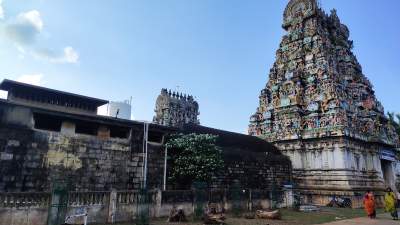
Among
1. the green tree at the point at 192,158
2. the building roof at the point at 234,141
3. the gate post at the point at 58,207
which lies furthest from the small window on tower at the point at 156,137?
the gate post at the point at 58,207

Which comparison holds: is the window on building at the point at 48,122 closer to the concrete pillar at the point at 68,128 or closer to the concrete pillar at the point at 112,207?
the concrete pillar at the point at 68,128

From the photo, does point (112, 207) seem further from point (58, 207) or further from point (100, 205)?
point (58, 207)

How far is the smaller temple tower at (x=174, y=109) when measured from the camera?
4459 centimetres

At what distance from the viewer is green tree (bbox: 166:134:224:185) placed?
705 inches

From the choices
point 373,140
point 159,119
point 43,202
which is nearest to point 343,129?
point 373,140

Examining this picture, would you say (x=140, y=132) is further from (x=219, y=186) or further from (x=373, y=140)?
(x=373, y=140)

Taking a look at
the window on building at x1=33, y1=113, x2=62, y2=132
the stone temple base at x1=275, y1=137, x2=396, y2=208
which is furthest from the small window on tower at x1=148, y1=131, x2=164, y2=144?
the stone temple base at x1=275, y1=137, x2=396, y2=208

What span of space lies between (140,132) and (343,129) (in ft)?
55.3

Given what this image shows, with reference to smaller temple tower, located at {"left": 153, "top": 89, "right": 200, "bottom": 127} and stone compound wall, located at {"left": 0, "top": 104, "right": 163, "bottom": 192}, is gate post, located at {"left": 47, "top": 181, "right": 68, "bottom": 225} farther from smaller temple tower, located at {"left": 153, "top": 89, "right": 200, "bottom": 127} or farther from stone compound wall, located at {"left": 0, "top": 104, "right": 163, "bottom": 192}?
smaller temple tower, located at {"left": 153, "top": 89, "right": 200, "bottom": 127}

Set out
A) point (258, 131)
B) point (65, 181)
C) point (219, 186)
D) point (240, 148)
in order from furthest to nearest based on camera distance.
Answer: point (258, 131) → point (240, 148) → point (219, 186) → point (65, 181)

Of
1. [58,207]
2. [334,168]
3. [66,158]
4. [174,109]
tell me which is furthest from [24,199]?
[174,109]

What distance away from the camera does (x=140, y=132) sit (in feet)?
57.6

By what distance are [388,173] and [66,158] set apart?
29.4m

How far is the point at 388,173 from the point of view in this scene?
30.6m
